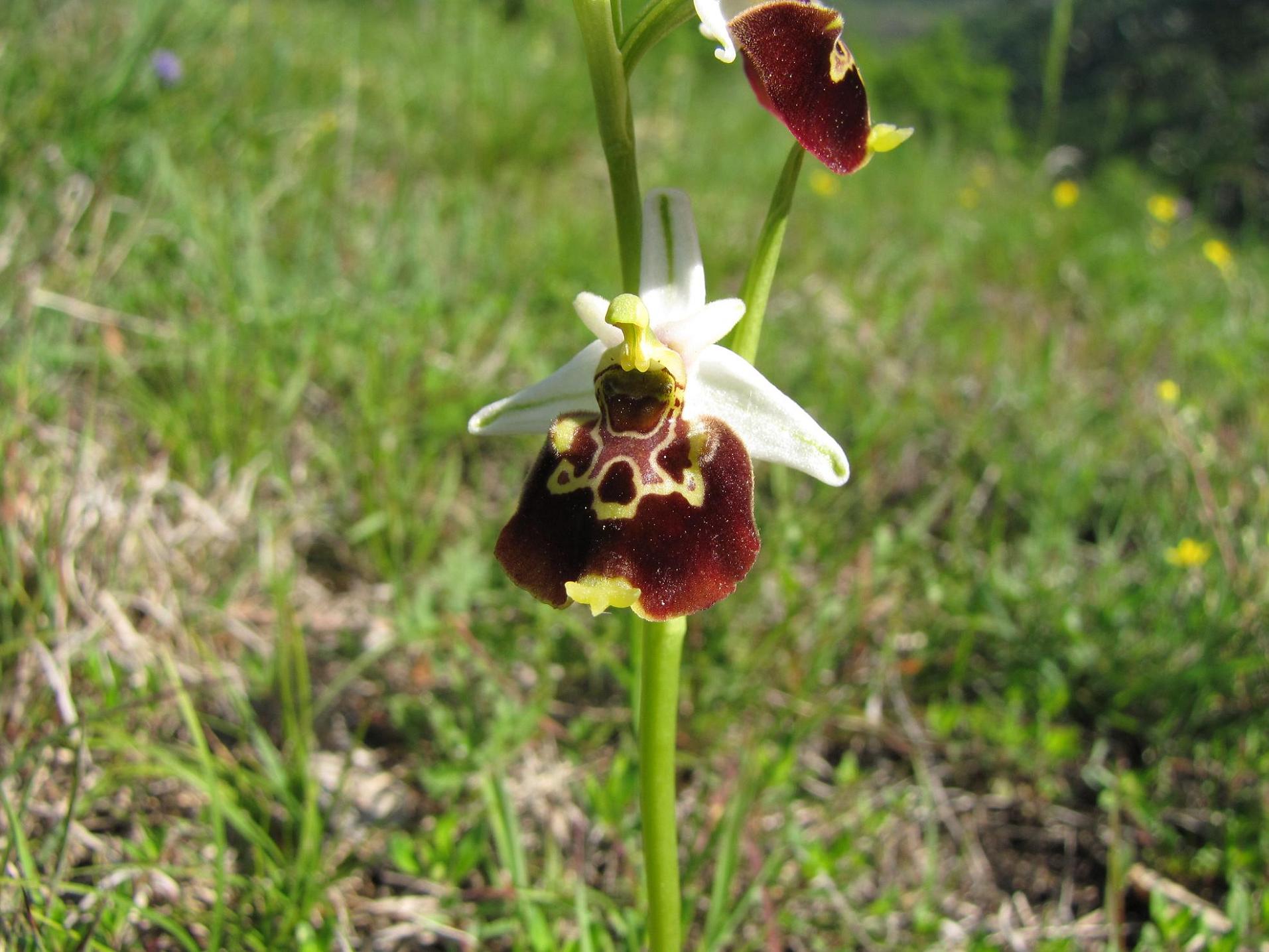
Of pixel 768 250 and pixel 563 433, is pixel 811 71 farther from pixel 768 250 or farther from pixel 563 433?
pixel 563 433

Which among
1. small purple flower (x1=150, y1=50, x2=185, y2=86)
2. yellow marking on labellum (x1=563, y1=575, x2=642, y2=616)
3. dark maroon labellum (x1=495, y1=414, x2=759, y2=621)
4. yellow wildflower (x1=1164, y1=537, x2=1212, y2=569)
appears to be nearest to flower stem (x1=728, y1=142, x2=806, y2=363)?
dark maroon labellum (x1=495, y1=414, x2=759, y2=621)

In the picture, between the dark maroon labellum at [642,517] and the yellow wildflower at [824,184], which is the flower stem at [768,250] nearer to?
the dark maroon labellum at [642,517]

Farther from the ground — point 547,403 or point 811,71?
point 811,71

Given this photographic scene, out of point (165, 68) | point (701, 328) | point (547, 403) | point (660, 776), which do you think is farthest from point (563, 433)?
point (165, 68)

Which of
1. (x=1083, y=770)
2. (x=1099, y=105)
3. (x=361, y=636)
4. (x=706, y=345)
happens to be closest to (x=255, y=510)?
(x=361, y=636)

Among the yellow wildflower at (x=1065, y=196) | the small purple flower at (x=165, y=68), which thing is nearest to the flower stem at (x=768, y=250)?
the small purple flower at (x=165, y=68)
